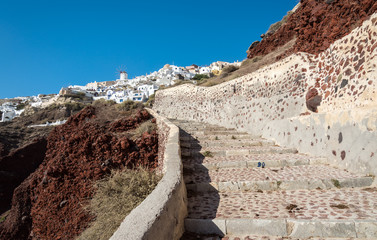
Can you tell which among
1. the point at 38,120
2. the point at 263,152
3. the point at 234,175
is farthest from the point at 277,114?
the point at 38,120

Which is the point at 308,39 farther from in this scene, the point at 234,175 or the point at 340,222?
the point at 340,222

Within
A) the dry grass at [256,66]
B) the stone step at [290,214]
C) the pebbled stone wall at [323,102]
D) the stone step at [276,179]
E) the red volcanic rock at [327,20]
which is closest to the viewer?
the stone step at [290,214]

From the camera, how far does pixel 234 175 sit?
3.99 meters

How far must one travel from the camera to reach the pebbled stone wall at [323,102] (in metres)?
3.59

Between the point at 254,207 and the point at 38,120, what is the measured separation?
44.7 meters

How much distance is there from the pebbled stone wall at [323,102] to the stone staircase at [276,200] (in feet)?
1.60

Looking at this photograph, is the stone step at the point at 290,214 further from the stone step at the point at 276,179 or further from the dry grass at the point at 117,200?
the dry grass at the point at 117,200

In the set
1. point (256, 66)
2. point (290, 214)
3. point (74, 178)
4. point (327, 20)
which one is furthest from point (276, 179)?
point (256, 66)

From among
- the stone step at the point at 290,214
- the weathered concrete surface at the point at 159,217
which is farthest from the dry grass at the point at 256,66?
the weathered concrete surface at the point at 159,217

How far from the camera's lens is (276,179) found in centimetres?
356

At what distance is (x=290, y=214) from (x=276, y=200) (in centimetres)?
56

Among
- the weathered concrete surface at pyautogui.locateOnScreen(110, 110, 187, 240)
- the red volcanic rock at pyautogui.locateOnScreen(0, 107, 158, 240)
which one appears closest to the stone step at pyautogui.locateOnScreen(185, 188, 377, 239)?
the weathered concrete surface at pyautogui.locateOnScreen(110, 110, 187, 240)

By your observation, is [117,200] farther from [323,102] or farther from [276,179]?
[323,102]

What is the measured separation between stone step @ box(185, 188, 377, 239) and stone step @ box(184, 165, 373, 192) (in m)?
0.13
